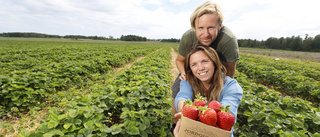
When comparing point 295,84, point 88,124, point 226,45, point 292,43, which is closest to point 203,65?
point 226,45

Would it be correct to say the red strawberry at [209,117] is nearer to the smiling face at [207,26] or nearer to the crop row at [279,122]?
the smiling face at [207,26]

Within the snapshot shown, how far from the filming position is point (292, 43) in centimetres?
6272

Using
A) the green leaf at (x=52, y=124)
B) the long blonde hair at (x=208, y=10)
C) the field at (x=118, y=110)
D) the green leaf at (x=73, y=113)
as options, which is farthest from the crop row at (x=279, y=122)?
the green leaf at (x=52, y=124)

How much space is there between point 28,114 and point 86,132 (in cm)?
292

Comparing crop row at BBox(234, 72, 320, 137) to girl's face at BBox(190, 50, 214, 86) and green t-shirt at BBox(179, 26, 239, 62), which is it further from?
girl's face at BBox(190, 50, 214, 86)

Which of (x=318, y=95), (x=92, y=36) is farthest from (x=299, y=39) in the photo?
(x=92, y=36)

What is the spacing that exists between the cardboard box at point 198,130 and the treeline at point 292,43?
78479mm

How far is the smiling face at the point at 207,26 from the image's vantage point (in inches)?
69.1

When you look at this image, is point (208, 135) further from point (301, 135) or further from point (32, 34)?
point (32, 34)

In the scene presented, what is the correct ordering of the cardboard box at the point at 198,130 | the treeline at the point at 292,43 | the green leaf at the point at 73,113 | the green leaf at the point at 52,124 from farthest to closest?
the treeline at the point at 292,43, the green leaf at the point at 73,113, the green leaf at the point at 52,124, the cardboard box at the point at 198,130

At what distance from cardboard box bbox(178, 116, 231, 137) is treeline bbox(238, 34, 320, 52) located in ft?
257

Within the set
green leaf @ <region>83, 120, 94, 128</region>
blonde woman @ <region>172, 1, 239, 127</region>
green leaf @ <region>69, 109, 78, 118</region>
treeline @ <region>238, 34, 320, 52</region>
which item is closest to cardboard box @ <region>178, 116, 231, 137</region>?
blonde woman @ <region>172, 1, 239, 127</region>

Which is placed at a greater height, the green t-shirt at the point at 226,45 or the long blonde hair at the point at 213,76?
the green t-shirt at the point at 226,45

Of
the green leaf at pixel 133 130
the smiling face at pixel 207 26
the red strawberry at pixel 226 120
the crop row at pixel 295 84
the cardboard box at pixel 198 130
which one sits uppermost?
the smiling face at pixel 207 26
